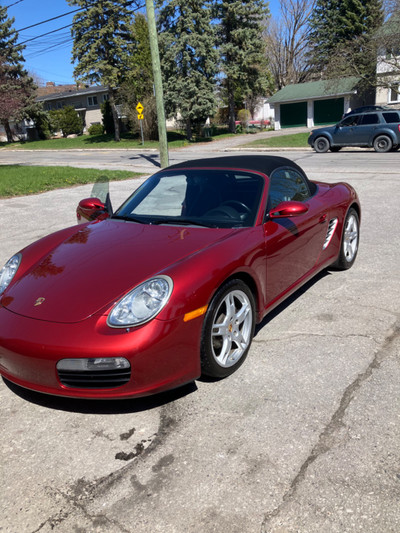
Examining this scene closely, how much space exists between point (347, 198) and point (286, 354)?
2326mm

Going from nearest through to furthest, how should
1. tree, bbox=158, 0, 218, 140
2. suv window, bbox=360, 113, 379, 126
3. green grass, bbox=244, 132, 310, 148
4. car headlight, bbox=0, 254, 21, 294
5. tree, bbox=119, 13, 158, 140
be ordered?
car headlight, bbox=0, 254, 21, 294 < suv window, bbox=360, 113, 379, 126 < green grass, bbox=244, 132, 310, 148 < tree, bbox=158, 0, 218, 140 < tree, bbox=119, 13, 158, 140

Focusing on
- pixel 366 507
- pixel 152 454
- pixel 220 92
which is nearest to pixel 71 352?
pixel 152 454

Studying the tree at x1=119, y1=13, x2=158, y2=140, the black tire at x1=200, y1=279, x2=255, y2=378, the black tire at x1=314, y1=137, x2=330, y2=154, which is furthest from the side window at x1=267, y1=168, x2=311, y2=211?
the tree at x1=119, y1=13, x2=158, y2=140

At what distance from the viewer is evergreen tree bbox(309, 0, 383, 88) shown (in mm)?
31438

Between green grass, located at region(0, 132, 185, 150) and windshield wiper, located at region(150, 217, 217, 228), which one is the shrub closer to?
green grass, located at region(0, 132, 185, 150)

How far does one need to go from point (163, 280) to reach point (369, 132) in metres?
20.0

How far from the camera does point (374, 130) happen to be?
20141 mm

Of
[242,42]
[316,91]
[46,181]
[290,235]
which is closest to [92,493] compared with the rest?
[290,235]

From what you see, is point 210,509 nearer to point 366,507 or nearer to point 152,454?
point 152,454

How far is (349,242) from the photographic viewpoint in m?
5.30

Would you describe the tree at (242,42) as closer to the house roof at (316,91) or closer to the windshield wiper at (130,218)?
the house roof at (316,91)

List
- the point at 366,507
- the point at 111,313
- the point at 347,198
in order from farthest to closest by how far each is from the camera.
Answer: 1. the point at 347,198
2. the point at 111,313
3. the point at 366,507

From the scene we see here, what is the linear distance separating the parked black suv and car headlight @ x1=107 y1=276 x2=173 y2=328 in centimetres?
1972

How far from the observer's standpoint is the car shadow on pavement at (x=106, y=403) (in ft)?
9.57
